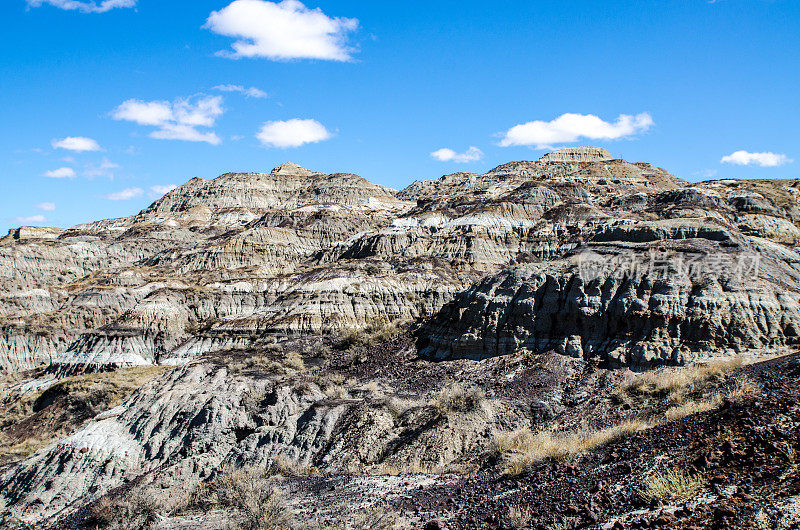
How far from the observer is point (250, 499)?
14312mm

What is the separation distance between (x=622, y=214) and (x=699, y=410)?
48.5 meters

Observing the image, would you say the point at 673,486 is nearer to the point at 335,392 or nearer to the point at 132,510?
the point at 132,510

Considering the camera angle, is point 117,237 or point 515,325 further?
point 117,237

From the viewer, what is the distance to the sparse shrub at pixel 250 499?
44.0 feet

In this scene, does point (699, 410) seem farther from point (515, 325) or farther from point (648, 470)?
point (515, 325)

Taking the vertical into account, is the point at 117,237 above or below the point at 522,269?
above

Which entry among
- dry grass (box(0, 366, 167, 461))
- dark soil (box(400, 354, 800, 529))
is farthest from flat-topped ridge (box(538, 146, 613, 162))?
dark soil (box(400, 354, 800, 529))

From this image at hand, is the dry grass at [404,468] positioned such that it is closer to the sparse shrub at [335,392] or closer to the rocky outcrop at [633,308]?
the sparse shrub at [335,392]

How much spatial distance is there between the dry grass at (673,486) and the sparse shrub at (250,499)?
793 cm

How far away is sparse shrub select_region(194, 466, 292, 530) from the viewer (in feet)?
44.0

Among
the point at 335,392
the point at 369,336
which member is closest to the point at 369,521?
the point at 335,392

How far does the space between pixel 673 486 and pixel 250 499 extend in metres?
9.76

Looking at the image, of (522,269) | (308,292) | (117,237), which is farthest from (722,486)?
(117,237)

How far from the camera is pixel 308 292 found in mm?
48656
